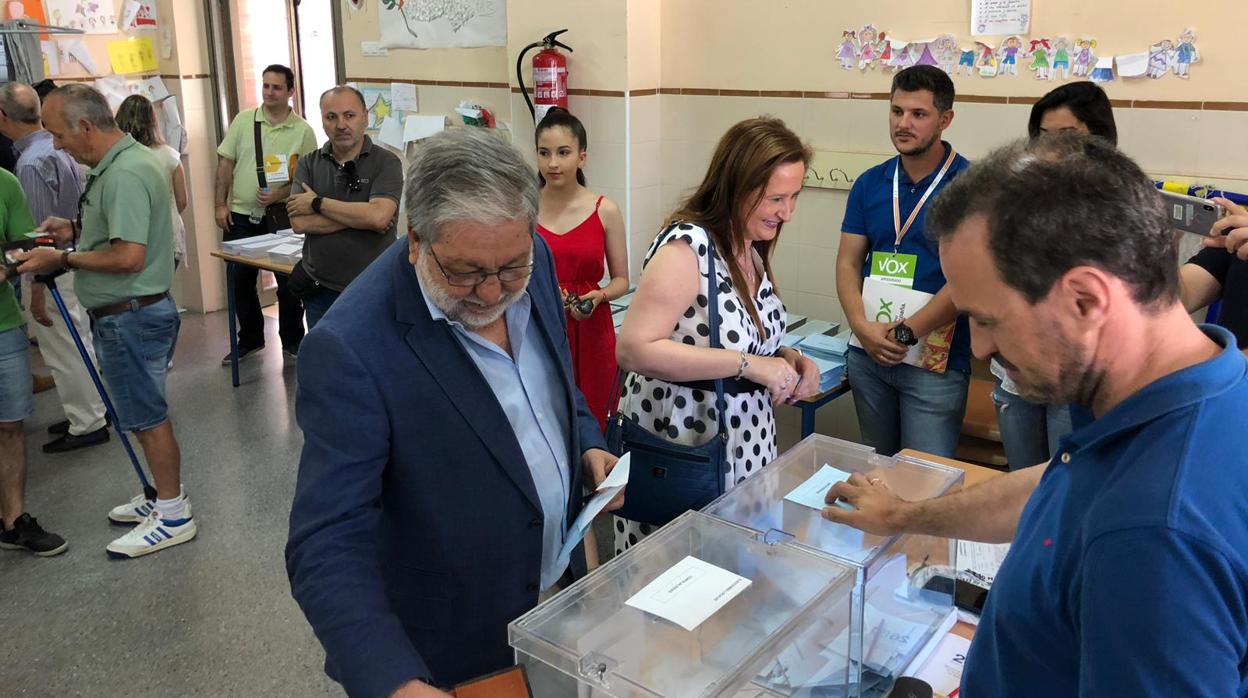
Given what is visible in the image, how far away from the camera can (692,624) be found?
130 centimetres

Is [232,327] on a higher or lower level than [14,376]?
lower

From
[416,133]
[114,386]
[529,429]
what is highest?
[416,133]

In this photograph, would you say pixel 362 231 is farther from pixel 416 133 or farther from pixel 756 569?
pixel 756 569

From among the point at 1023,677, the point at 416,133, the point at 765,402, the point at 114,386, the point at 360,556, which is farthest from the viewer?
the point at 416,133

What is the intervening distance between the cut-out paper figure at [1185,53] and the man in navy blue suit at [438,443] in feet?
8.25

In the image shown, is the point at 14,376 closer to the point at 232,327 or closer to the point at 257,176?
the point at 232,327

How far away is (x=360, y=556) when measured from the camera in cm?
140

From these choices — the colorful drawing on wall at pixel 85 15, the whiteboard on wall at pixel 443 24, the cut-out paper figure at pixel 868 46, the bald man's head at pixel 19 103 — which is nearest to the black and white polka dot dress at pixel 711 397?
the cut-out paper figure at pixel 868 46

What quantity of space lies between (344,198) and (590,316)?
1.47 meters

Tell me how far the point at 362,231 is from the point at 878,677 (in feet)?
10.9

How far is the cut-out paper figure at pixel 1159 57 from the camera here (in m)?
3.09

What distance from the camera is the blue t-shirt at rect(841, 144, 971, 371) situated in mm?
2938

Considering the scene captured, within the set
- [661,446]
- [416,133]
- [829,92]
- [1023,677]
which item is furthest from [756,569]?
[416,133]

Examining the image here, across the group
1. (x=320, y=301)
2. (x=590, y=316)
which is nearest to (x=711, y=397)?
(x=590, y=316)
